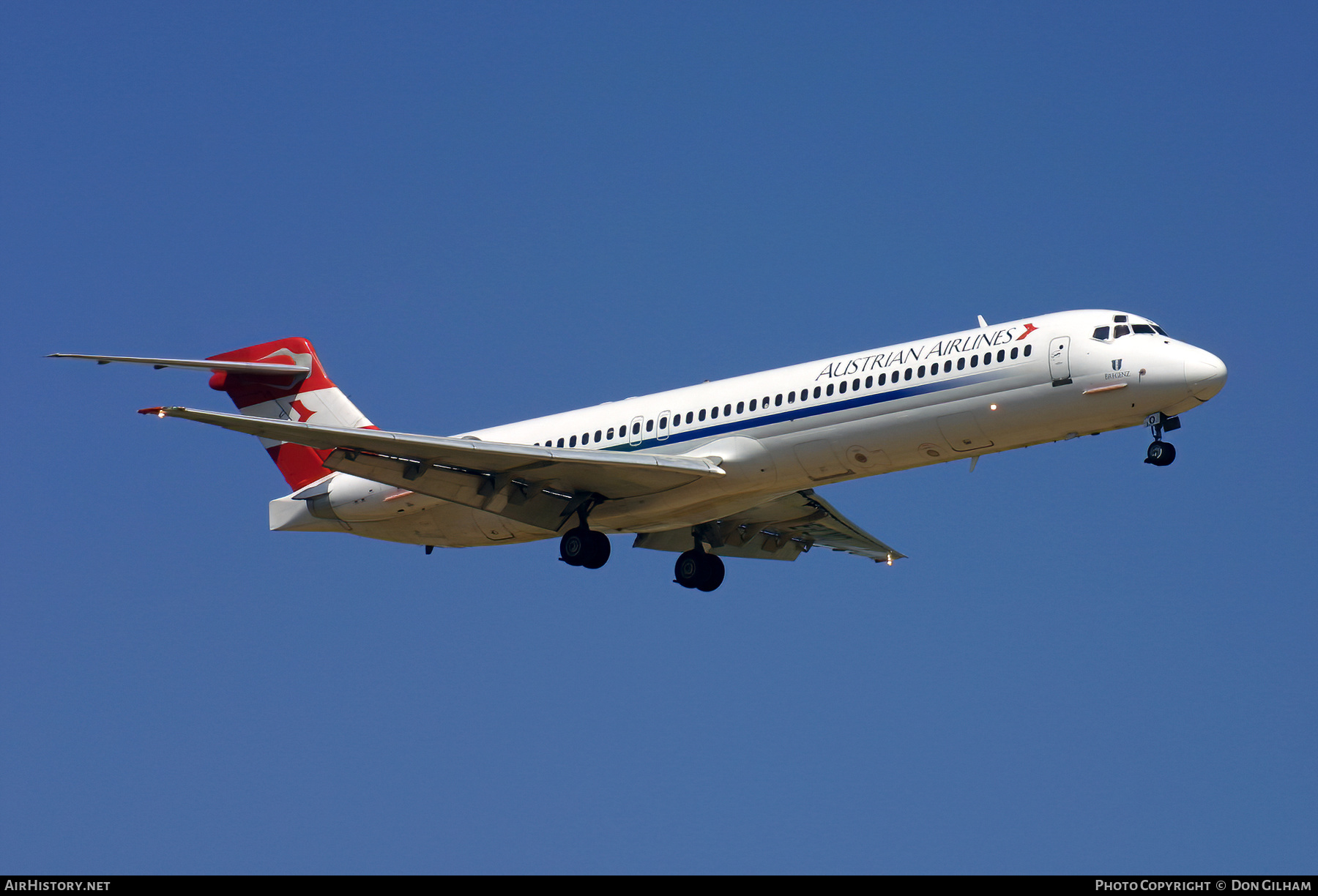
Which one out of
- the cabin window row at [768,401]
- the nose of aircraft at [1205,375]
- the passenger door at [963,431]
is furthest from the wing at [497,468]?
the nose of aircraft at [1205,375]

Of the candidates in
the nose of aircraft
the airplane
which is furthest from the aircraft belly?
the nose of aircraft

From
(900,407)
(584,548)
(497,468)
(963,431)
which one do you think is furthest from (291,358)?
(963,431)

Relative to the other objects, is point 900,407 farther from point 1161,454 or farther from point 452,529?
point 452,529

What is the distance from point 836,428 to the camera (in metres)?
26.9

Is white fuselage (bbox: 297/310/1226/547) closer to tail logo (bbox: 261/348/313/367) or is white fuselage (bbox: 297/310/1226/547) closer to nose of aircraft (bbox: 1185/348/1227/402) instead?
nose of aircraft (bbox: 1185/348/1227/402)

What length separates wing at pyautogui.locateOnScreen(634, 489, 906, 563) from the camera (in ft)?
106

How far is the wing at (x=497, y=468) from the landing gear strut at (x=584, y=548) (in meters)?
0.48

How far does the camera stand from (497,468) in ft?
96.0

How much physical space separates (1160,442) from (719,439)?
7678 mm

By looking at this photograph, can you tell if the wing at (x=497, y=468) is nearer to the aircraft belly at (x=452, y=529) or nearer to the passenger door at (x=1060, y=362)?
the aircraft belly at (x=452, y=529)

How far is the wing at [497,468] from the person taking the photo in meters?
28.0

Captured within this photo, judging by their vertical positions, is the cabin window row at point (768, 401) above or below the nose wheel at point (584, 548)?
above

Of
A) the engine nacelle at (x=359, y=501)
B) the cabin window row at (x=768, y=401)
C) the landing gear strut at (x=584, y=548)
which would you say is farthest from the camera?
the engine nacelle at (x=359, y=501)

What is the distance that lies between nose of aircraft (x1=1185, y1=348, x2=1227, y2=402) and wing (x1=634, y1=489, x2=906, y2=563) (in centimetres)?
897
